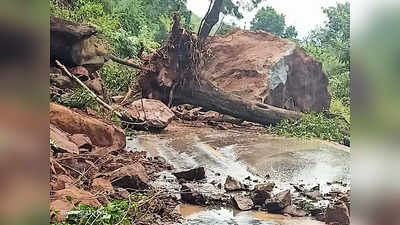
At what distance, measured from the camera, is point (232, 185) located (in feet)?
9.94

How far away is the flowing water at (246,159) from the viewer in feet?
9.78

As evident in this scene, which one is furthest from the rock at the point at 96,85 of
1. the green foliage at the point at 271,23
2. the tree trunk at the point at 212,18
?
the green foliage at the point at 271,23

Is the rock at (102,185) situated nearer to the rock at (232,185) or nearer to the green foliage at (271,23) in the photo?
the rock at (232,185)

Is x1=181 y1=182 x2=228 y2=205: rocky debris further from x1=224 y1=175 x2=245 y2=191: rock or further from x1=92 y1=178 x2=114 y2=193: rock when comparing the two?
x1=92 y1=178 x2=114 y2=193: rock

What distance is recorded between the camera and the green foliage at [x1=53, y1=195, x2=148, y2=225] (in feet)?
8.50

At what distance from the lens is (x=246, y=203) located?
3.01m

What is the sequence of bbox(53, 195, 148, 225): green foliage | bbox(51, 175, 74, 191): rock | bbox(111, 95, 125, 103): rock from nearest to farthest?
bbox(53, 195, 148, 225): green foliage, bbox(51, 175, 74, 191): rock, bbox(111, 95, 125, 103): rock

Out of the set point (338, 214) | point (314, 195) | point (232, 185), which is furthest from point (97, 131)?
point (338, 214)

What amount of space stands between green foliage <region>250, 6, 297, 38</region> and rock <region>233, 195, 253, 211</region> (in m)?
1.05

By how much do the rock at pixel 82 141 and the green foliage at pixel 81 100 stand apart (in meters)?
0.19

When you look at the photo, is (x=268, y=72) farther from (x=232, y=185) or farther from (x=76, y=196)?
(x=76, y=196)

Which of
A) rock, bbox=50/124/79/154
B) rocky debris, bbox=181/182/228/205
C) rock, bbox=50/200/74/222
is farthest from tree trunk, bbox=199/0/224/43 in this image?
rock, bbox=50/200/74/222

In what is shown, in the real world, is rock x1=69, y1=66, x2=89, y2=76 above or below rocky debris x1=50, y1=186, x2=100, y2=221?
above
